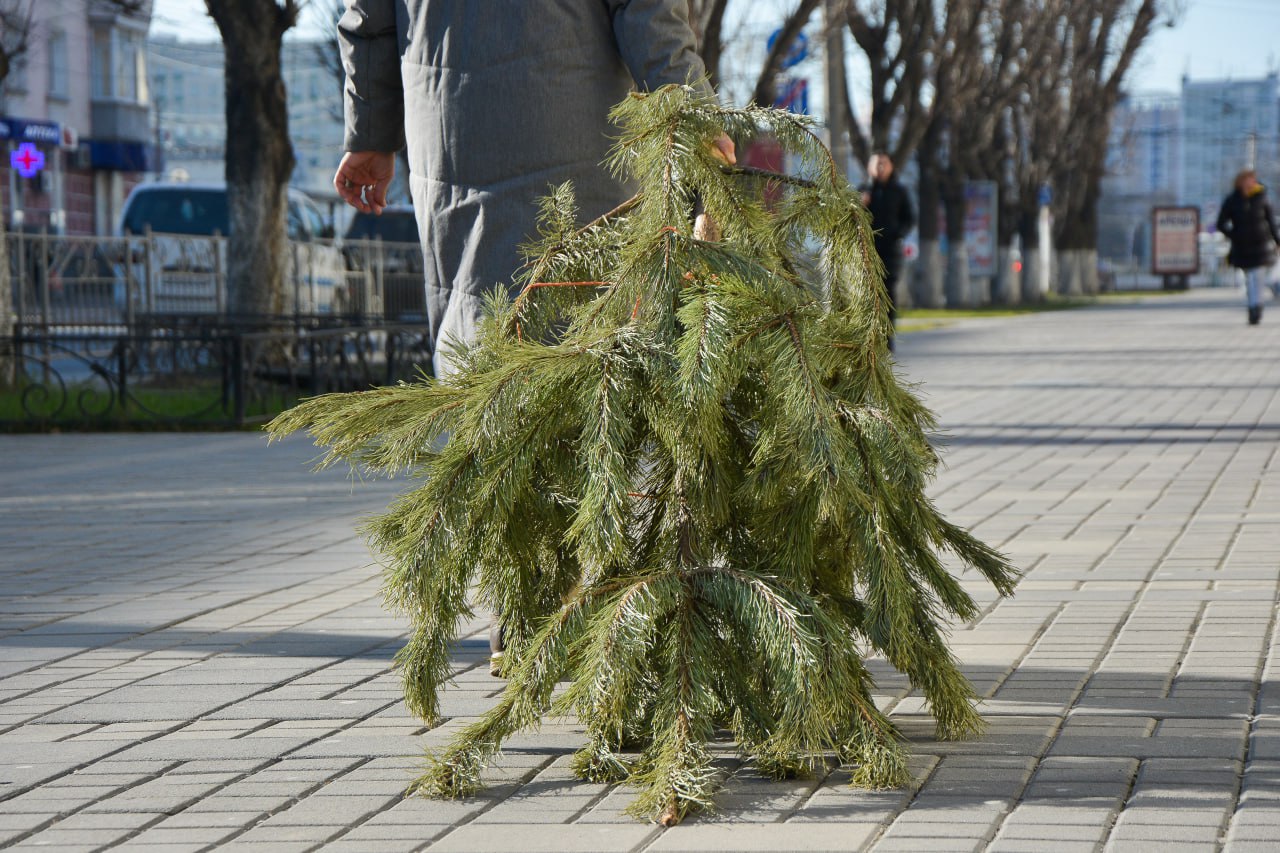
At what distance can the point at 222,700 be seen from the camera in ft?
14.6

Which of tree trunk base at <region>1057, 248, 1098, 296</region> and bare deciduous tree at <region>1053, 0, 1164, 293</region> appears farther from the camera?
tree trunk base at <region>1057, 248, 1098, 296</region>

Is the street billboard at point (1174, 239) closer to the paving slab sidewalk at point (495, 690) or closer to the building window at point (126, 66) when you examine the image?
the building window at point (126, 66)

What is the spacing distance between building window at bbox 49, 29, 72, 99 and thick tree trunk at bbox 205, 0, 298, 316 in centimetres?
3538

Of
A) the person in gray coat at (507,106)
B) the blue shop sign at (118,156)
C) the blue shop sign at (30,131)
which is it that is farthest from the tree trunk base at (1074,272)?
the person in gray coat at (507,106)

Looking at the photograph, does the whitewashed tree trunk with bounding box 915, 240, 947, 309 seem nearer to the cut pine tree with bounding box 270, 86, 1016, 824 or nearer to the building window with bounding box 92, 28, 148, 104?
the building window with bounding box 92, 28, 148, 104

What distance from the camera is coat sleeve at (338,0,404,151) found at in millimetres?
4672

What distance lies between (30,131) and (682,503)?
4312 centimetres

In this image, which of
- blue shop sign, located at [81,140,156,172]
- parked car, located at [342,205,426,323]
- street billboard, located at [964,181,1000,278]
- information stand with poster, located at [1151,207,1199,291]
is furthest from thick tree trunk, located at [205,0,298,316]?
information stand with poster, located at [1151,207,1199,291]

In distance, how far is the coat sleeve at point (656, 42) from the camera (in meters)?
4.30

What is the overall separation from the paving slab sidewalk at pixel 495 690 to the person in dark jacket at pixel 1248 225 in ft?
48.9

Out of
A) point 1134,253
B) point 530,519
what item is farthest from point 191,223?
point 1134,253

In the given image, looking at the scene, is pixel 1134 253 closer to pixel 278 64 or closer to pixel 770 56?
pixel 770 56

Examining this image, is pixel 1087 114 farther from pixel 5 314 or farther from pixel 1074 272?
pixel 5 314

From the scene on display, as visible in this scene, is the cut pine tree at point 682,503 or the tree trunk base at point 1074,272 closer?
the cut pine tree at point 682,503
